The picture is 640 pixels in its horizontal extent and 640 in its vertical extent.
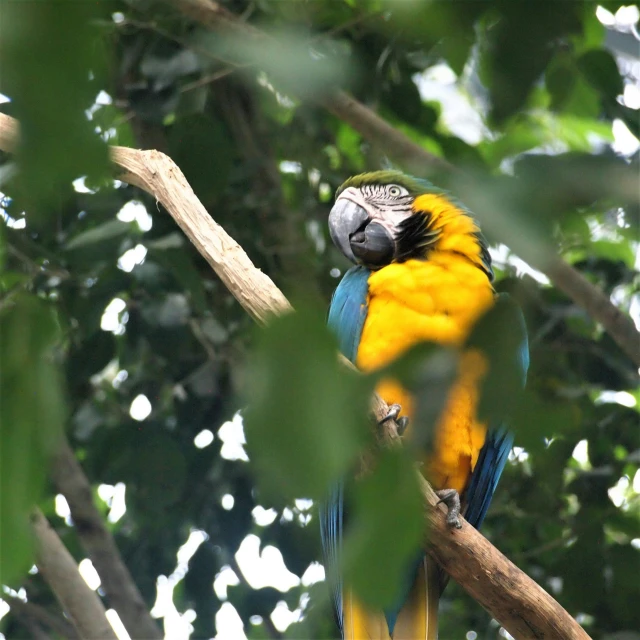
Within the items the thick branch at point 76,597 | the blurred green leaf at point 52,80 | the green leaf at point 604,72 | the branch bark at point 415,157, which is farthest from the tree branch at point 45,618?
the blurred green leaf at point 52,80

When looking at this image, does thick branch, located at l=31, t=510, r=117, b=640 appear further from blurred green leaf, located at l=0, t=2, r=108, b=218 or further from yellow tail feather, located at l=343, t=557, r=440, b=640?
blurred green leaf, located at l=0, t=2, r=108, b=218

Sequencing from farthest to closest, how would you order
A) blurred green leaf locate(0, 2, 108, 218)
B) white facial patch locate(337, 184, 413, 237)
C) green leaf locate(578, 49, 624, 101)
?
white facial patch locate(337, 184, 413, 237) → green leaf locate(578, 49, 624, 101) → blurred green leaf locate(0, 2, 108, 218)

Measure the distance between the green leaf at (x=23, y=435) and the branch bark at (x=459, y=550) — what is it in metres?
0.61

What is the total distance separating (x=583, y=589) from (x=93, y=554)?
2.94ft

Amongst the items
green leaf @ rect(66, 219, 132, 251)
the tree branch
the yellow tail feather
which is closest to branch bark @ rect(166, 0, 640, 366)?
the yellow tail feather

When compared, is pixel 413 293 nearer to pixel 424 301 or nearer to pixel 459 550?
pixel 424 301

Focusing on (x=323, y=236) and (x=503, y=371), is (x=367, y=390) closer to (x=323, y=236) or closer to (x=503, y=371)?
(x=503, y=371)

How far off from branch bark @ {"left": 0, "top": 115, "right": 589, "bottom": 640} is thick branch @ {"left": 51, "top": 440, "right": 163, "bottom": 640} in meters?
0.78

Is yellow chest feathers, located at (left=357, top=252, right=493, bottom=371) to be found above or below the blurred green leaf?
below

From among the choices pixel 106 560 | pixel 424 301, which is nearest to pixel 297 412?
pixel 424 301

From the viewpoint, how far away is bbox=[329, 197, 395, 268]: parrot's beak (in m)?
1.59

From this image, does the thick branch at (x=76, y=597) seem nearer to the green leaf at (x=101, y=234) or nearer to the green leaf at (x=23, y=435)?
the green leaf at (x=101, y=234)

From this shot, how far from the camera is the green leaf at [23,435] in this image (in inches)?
9.3

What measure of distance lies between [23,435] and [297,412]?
0.29 ft
